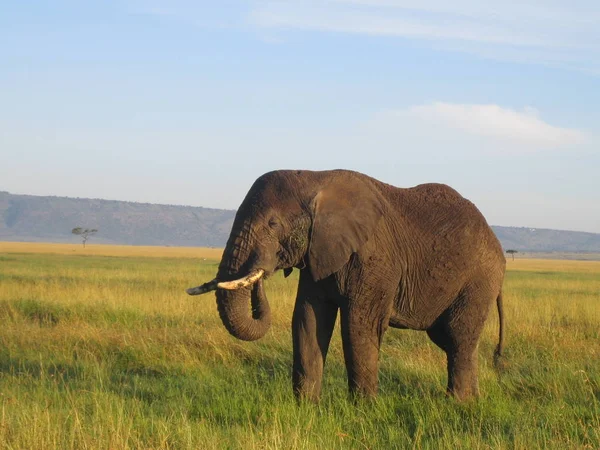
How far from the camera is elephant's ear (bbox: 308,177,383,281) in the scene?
24.5 ft

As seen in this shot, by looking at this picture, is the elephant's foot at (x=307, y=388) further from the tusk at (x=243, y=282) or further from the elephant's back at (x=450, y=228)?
the elephant's back at (x=450, y=228)

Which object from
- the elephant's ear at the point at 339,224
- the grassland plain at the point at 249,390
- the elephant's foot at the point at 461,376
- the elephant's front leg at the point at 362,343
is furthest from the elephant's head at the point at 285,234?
the elephant's foot at the point at 461,376

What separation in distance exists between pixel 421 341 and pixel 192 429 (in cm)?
595

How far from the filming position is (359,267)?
25.0ft

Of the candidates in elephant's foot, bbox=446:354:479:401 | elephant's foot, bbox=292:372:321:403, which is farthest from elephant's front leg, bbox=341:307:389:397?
elephant's foot, bbox=446:354:479:401

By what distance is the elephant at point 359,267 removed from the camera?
24.2 ft

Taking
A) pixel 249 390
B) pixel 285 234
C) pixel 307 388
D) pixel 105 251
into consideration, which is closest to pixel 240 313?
pixel 285 234

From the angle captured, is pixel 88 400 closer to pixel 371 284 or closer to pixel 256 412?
pixel 256 412

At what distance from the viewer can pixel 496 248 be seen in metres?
8.40

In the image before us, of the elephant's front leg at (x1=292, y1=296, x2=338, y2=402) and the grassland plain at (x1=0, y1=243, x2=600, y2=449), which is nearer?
the grassland plain at (x1=0, y1=243, x2=600, y2=449)

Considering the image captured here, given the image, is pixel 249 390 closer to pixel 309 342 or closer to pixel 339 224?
pixel 309 342

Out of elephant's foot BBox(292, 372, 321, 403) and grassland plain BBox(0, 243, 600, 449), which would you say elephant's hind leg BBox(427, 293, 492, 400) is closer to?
grassland plain BBox(0, 243, 600, 449)

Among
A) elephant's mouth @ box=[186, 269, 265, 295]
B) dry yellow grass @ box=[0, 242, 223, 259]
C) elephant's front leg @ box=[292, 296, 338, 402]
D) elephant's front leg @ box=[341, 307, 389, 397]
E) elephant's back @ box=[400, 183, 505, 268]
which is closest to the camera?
elephant's mouth @ box=[186, 269, 265, 295]

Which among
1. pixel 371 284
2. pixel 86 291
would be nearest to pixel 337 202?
pixel 371 284
